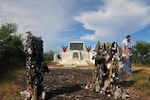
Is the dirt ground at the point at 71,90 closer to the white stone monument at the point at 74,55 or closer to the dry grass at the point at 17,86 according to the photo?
the dry grass at the point at 17,86

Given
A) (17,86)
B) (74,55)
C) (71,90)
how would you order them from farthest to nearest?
1. (74,55)
2. (17,86)
3. (71,90)

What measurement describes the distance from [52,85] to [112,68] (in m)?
3.13

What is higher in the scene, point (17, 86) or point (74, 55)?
point (74, 55)

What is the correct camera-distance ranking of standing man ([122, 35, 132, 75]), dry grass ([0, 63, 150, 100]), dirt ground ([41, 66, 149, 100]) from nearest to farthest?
dirt ground ([41, 66, 149, 100]) → dry grass ([0, 63, 150, 100]) → standing man ([122, 35, 132, 75])

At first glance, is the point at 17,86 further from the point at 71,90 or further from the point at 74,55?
the point at 74,55

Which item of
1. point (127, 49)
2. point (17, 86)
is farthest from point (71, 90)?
point (127, 49)

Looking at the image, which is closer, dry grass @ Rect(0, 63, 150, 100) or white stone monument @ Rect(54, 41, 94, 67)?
dry grass @ Rect(0, 63, 150, 100)

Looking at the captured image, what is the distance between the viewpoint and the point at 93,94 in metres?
12.6

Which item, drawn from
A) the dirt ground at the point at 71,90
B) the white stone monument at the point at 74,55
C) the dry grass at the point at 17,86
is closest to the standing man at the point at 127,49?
the dry grass at the point at 17,86

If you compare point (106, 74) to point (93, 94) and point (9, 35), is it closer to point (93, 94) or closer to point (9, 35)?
point (93, 94)

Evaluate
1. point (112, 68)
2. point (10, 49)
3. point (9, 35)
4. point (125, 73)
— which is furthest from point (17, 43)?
point (112, 68)

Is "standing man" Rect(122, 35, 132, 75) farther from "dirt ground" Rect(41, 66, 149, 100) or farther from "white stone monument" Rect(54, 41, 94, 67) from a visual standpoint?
"white stone monument" Rect(54, 41, 94, 67)

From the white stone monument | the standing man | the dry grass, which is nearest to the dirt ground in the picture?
the dry grass

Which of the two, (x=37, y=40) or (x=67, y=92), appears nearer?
(x=37, y=40)
